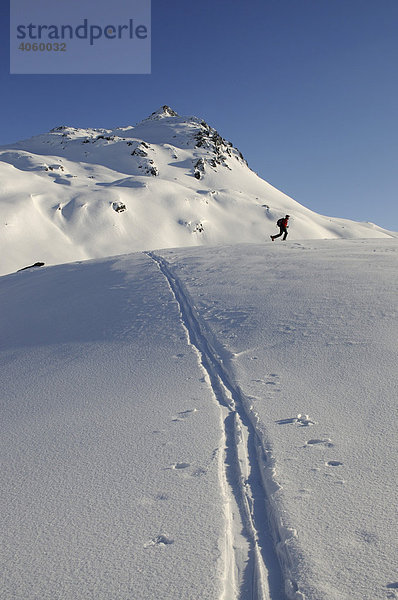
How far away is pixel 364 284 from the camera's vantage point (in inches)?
379

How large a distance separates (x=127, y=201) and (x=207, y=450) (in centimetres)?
6087

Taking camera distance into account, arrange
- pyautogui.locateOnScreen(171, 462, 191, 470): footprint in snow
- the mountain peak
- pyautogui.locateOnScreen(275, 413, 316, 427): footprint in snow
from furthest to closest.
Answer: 1. the mountain peak
2. pyautogui.locateOnScreen(275, 413, 316, 427): footprint in snow
3. pyautogui.locateOnScreen(171, 462, 191, 470): footprint in snow

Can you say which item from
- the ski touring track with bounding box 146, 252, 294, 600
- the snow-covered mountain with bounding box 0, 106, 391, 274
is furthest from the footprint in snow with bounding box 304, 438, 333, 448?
the snow-covered mountain with bounding box 0, 106, 391, 274

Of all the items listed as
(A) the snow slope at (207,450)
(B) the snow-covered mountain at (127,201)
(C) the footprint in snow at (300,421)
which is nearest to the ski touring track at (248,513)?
(A) the snow slope at (207,450)

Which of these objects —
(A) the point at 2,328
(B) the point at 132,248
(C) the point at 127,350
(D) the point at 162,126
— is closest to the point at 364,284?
(C) the point at 127,350

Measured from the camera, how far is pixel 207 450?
4.19 meters

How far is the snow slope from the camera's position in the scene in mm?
2762

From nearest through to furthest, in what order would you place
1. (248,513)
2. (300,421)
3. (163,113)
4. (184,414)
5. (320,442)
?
1. (248,513)
2. (320,442)
3. (300,421)
4. (184,414)
5. (163,113)

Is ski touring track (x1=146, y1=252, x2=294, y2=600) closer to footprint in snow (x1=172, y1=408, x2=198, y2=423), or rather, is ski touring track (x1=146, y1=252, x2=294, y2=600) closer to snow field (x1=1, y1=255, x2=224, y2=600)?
snow field (x1=1, y1=255, x2=224, y2=600)

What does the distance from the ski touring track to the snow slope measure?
15mm

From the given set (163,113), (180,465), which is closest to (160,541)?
(180,465)

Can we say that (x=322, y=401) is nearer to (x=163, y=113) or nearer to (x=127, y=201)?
(x=127, y=201)

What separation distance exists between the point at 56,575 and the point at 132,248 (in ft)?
168

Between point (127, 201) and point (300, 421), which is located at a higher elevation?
point (127, 201)
